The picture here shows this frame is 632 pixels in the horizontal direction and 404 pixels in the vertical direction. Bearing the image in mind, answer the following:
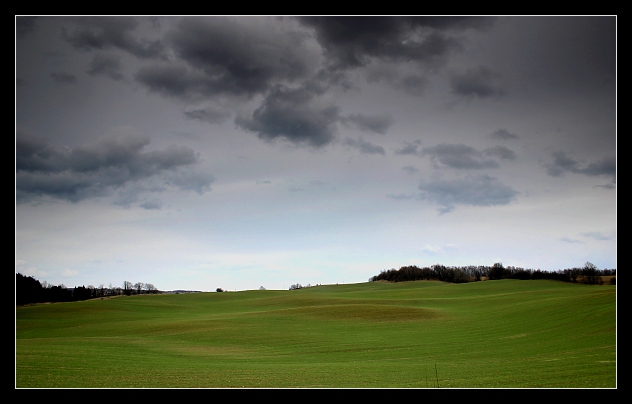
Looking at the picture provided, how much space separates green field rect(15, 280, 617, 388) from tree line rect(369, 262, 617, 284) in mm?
9583

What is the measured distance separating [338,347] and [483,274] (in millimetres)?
55744

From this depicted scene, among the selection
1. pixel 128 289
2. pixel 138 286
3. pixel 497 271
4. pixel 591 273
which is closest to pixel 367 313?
pixel 591 273

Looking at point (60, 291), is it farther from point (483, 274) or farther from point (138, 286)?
point (483, 274)

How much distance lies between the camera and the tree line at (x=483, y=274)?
53.5 meters

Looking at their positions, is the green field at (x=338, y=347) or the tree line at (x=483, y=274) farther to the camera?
the tree line at (x=483, y=274)

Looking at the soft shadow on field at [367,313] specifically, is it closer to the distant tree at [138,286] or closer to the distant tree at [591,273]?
the distant tree at [591,273]

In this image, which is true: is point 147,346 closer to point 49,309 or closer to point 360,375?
point 360,375

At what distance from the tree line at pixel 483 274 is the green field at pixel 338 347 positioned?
9583 mm

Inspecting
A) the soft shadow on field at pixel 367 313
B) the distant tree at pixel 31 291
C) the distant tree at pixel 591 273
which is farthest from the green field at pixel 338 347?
the distant tree at pixel 591 273

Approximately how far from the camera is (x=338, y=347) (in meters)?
26.3
